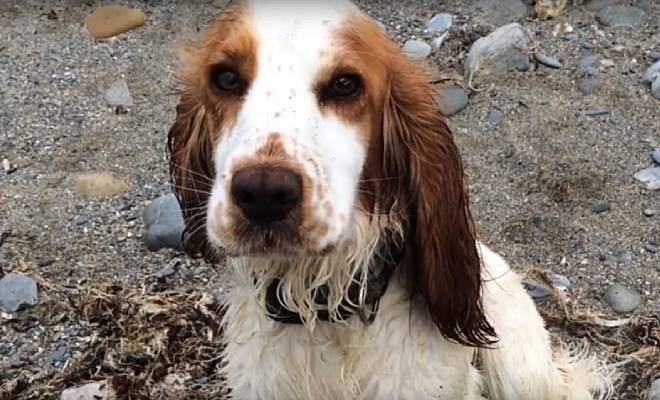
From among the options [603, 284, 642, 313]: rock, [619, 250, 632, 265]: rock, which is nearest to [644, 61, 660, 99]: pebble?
[619, 250, 632, 265]: rock

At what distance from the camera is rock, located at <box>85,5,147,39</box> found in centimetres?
618

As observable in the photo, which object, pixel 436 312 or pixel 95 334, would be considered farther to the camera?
pixel 95 334

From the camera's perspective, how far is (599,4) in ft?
19.8

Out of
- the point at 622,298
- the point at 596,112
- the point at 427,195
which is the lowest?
the point at 622,298

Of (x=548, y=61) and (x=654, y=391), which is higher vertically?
(x=548, y=61)

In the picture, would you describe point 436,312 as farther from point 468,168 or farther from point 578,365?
point 468,168

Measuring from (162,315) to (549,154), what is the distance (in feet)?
6.02

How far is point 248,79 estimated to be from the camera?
284 centimetres

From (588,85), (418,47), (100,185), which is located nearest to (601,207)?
(588,85)

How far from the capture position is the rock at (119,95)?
564 cm

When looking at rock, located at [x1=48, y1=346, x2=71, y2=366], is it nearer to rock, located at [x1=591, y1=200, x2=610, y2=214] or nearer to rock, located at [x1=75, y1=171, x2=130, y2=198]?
rock, located at [x1=75, y1=171, x2=130, y2=198]

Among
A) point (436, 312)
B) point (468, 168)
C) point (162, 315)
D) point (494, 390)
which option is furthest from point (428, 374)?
point (468, 168)

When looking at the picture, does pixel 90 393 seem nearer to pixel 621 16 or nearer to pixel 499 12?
pixel 499 12

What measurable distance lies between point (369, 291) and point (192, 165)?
23.0 inches
